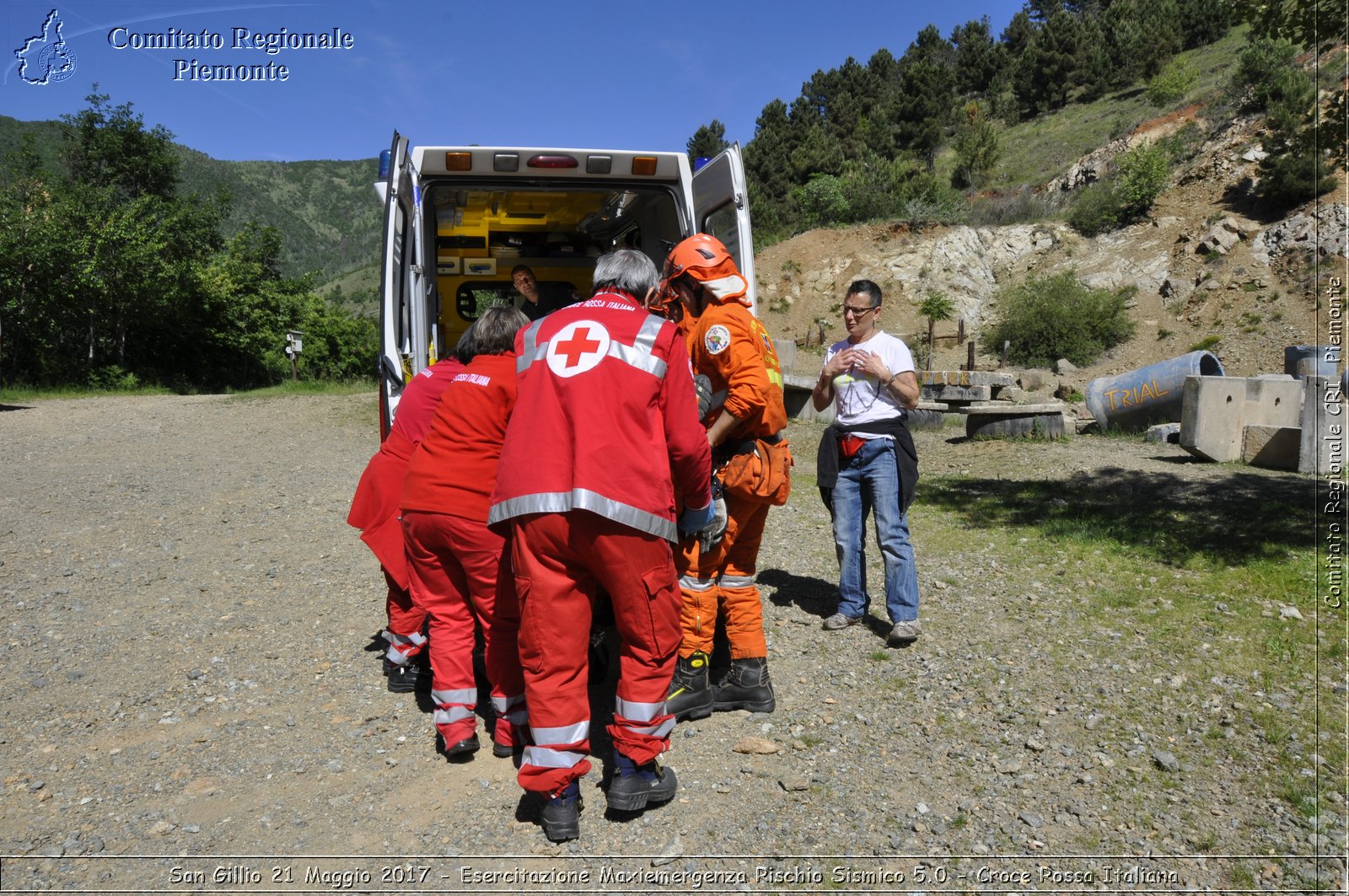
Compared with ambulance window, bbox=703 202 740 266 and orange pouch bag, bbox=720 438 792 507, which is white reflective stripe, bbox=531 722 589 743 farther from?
ambulance window, bbox=703 202 740 266

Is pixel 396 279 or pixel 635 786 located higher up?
pixel 396 279

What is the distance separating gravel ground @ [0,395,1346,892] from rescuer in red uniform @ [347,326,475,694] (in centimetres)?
40

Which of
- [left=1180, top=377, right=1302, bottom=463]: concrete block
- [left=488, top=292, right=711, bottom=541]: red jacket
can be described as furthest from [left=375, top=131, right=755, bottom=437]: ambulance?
[left=1180, top=377, right=1302, bottom=463]: concrete block

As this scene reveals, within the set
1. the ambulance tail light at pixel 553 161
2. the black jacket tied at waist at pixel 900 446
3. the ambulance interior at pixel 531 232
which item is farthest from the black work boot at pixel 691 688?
the ambulance tail light at pixel 553 161

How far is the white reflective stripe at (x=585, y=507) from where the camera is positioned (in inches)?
111

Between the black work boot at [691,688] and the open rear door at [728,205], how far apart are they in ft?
6.77

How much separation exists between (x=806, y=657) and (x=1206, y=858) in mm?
2110

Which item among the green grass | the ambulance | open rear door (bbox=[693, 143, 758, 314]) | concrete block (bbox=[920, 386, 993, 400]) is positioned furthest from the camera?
the green grass

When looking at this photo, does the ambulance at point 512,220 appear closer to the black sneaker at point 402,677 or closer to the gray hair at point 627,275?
the gray hair at point 627,275

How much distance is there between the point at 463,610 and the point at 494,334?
3.80 feet

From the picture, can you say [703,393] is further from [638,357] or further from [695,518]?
[638,357]

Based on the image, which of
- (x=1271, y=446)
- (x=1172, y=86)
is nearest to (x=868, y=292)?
(x=1271, y=446)

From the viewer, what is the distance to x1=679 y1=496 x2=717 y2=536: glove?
11.2 feet

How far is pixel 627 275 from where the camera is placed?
3309 millimetres
